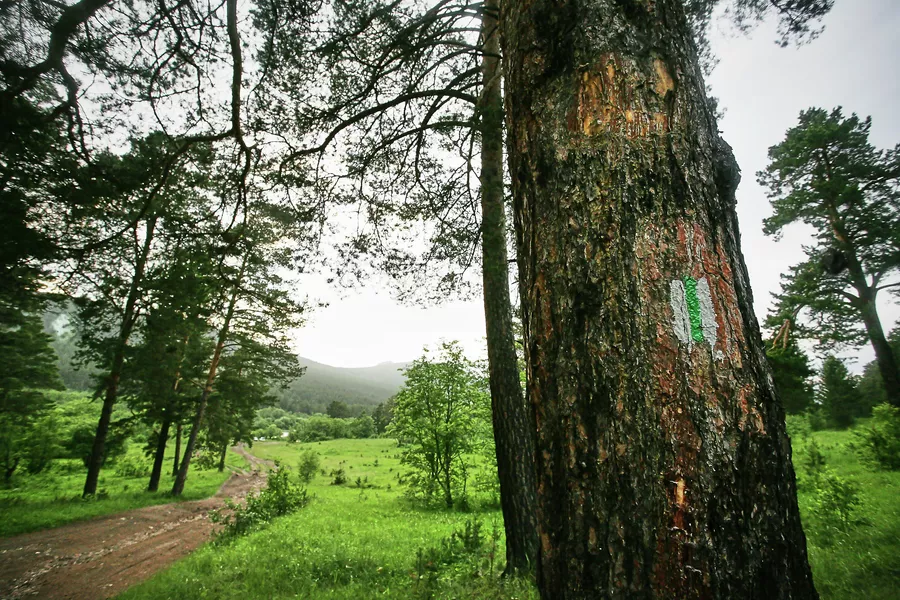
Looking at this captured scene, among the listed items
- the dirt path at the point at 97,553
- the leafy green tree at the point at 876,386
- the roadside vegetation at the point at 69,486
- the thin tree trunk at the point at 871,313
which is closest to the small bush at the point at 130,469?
the roadside vegetation at the point at 69,486

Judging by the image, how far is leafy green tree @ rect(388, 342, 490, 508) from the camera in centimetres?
1292

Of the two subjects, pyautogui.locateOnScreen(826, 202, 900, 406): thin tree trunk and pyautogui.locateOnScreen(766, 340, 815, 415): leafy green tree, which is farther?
pyautogui.locateOnScreen(826, 202, 900, 406): thin tree trunk

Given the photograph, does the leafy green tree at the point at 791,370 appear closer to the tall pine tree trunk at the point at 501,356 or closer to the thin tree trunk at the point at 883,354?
the thin tree trunk at the point at 883,354

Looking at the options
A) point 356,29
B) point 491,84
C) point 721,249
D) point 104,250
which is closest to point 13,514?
point 104,250

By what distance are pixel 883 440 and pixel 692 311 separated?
44.7 feet

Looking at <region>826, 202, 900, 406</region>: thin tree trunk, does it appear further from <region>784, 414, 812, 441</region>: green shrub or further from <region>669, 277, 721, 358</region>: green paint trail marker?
<region>669, 277, 721, 358</region>: green paint trail marker

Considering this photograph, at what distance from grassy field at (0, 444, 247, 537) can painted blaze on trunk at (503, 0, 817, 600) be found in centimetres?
1355

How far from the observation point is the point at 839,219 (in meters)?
12.5

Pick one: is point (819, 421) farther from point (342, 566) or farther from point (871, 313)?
point (342, 566)

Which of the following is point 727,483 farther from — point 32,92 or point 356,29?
point 32,92

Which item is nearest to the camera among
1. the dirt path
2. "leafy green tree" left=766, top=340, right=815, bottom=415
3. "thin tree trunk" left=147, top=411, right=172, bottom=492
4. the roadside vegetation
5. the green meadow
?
the green meadow

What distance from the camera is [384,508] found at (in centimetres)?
1299

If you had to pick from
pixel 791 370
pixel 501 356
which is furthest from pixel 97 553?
pixel 791 370

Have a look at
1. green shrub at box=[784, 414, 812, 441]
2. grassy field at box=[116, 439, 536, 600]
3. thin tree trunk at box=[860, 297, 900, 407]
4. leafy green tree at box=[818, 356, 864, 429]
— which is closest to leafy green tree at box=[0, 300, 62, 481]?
grassy field at box=[116, 439, 536, 600]
